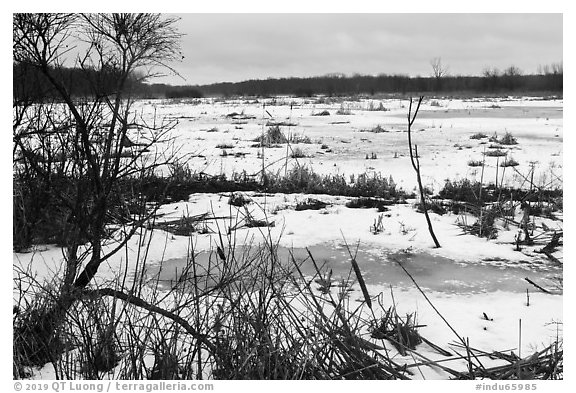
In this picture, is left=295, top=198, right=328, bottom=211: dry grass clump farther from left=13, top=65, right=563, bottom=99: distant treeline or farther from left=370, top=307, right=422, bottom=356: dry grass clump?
left=370, top=307, right=422, bottom=356: dry grass clump

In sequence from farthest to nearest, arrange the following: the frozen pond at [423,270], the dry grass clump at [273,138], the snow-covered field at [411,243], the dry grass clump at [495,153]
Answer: the dry grass clump at [273,138] < the dry grass clump at [495,153] < the frozen pond at [423,270] < the snow-covered field at [411,243]

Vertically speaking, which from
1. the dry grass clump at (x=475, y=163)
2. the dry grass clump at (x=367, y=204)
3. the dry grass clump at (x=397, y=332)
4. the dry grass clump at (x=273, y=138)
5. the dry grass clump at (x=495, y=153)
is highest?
the dry grass clump at (x=273, y=138)

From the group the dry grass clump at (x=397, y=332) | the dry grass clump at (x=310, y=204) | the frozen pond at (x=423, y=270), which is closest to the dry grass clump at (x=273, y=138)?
the dry grass clump at (x=310, y=204)

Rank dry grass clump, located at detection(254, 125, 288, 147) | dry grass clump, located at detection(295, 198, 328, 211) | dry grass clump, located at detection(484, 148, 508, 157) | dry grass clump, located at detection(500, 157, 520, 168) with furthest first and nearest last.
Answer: dry grass clump, located at detection(254, 125, 288, 147), dry grass clump, located at detection(484, 148, 508, 157), dry grass clump, located at detection(500, 157, 520, 168), dry grass clump, located at detection(295, 198, 328, 211)

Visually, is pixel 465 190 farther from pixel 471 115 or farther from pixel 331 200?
pixel 471 115

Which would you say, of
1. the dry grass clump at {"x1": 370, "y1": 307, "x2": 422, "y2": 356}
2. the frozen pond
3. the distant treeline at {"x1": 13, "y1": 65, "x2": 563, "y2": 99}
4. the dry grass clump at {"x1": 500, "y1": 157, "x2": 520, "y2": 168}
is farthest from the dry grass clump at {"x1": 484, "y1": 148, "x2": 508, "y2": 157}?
the dry grass clump at {"x1": 370, "y1": 307, "x2": 422, "y2": 356}

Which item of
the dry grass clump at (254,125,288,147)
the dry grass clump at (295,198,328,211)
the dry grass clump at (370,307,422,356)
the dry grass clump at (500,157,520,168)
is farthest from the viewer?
the dry grass clump at (254,125,288,147)

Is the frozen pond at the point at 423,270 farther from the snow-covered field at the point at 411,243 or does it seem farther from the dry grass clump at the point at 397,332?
the dry grass clump at the point at 397,332

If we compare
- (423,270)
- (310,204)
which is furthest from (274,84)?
(423,270)

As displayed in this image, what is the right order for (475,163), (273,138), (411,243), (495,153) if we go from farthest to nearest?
(273,138), (495,153), (475,163), (411,243)

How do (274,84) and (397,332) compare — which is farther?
(274,84)

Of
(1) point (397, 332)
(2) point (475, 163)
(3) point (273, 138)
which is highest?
(3) point (273, 138)

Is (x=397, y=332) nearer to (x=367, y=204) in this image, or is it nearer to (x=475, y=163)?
(x=367, y=204)
